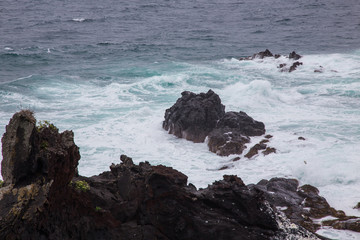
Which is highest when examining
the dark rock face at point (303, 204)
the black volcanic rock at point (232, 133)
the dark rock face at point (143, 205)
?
the dark rock face at point (143, 205)

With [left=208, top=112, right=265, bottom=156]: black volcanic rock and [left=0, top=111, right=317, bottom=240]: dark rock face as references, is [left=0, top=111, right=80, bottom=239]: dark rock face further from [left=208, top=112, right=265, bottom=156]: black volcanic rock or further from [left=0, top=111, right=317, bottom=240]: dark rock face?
[left=208, top=112, right=265, bottom=156]: black volcanic rock

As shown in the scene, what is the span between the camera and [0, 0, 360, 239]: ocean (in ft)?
62.8

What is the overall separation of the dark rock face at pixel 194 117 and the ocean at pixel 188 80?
2.20 feet

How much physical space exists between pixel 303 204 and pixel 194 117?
31.5 feet

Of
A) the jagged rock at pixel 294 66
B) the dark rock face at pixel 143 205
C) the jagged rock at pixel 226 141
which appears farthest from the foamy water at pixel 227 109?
the dark rock face at pixel 143 205

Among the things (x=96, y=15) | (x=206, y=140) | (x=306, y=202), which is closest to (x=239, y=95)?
(x=206, y=140)

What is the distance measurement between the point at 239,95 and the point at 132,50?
68.2ft

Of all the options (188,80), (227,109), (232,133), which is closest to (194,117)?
(232,133)

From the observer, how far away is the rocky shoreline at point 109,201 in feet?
24.7

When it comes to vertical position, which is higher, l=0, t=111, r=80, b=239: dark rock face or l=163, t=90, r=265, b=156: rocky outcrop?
l=0, t=111, r=80, b=239: dark rock face

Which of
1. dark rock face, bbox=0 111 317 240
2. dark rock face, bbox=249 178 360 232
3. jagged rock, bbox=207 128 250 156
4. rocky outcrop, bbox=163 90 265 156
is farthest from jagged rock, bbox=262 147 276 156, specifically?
dark rock face, bbox=0 111 317 240

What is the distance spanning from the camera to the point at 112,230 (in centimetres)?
899

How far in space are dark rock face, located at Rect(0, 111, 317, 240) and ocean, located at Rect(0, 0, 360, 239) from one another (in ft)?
12.1

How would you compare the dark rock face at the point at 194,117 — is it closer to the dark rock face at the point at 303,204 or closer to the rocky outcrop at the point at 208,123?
the rocky outcrop at the point at 208,123
